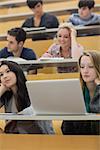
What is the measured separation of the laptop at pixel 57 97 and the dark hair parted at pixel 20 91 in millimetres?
88

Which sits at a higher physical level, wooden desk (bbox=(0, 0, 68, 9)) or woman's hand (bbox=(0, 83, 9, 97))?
wooden desk (bbox=(0, 0, 68, 9))

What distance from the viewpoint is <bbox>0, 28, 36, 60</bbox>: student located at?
99 cm

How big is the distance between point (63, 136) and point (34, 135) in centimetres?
6

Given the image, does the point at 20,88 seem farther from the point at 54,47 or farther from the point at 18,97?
the point at 54,47

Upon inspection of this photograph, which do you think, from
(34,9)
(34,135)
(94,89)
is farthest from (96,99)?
A: (34,9)

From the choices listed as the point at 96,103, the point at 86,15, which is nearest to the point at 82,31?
the point at 86,15

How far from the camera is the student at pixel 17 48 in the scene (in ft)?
3.24

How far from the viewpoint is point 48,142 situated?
2.10ft

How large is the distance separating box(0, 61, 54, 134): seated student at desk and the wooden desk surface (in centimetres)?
3

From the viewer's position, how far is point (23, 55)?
99 cm

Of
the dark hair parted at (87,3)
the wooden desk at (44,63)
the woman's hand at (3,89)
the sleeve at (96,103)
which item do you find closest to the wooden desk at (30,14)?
the dark hair parted at (87,3)

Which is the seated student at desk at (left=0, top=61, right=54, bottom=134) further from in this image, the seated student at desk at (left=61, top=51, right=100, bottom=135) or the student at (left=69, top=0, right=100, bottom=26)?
the student at (left=69, top=0, right=100, bottom=26)

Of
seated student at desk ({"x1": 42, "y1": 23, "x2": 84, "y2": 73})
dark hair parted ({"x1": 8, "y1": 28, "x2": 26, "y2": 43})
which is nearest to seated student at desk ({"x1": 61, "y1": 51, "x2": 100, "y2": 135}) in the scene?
seated student at desk ({"x1": 42, "y1": 23, "x2": 84, "y2": 73})

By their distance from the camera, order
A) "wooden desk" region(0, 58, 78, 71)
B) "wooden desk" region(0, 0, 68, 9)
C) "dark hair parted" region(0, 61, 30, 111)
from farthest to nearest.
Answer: "wooden desk" region(0, 0, 68, 9)
"wooden desk" region(0, 58, 78, 71)
"dark hair parted" region(0, 61, 30, 111)
